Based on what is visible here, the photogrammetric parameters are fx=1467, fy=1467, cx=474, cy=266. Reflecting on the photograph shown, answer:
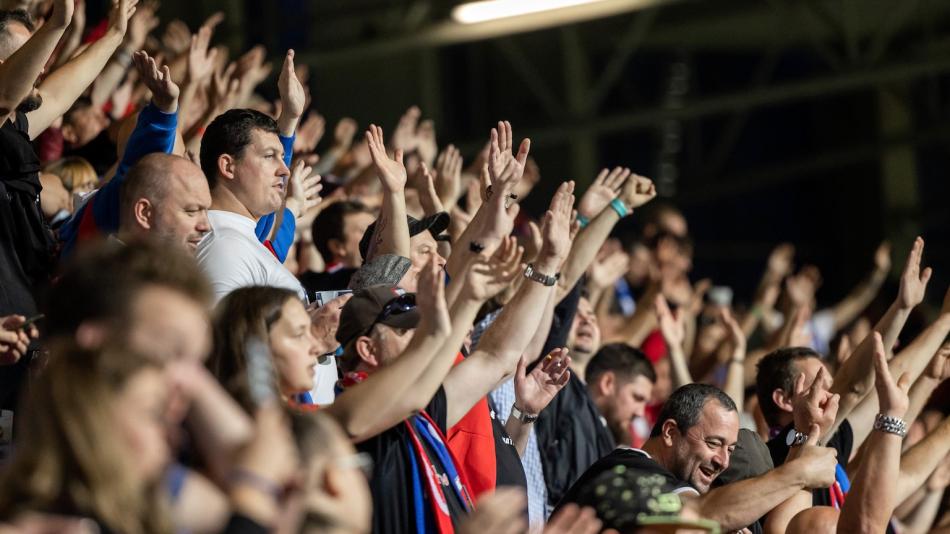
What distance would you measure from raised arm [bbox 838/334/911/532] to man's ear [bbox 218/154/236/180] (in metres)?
1.86

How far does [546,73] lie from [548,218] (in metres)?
8.79

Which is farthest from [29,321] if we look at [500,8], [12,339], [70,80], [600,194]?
[500,8]

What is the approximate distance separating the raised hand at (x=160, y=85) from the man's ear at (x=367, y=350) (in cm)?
98

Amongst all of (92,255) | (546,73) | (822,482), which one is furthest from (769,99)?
(92,255)

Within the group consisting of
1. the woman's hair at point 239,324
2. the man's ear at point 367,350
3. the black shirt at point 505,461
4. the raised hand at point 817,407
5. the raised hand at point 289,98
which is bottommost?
the black shirt at point 505,461

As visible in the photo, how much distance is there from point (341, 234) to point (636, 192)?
108 cm

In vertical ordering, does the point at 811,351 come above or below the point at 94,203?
below

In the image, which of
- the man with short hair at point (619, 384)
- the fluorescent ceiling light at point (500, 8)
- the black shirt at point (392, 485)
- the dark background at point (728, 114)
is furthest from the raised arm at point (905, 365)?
the dark background at point (728, 114)

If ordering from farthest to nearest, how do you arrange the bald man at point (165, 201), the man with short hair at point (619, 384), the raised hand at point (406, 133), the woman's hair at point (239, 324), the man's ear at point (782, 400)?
the raised hand at point (406, 133) → the man with short hair at point (619, 384) → the man's ear at point (782, 400) → the bald man at point (165, 201) → the woman's hair at point (239, 324)

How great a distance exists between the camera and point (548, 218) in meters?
3.58

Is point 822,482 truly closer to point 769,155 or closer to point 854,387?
point 854,387

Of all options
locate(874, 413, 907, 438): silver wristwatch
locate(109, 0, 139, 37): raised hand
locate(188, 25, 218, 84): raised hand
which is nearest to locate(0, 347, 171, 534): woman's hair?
locate(109, 0, 139, 37): raised hand

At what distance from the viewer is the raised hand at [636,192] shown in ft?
16.9

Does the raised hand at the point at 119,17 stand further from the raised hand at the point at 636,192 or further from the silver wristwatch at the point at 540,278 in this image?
the raised hand at the point at 636,192
